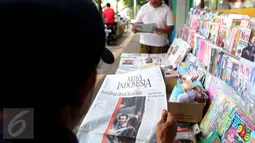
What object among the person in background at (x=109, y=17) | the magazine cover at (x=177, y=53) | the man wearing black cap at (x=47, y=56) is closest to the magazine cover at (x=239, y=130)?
the man wearing black cap at (x=47, y=56)

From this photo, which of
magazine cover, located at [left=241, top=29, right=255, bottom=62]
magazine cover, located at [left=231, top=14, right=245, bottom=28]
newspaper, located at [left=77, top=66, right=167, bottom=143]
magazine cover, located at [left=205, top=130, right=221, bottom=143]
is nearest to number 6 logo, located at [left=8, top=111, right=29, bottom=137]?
newspaper, located at [left=77, top=66, right=167, bottom=143]

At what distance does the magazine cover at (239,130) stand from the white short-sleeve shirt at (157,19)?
1.67 metres

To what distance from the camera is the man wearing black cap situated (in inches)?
14.4

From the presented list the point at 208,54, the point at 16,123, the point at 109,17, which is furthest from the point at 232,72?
the point at 109,17

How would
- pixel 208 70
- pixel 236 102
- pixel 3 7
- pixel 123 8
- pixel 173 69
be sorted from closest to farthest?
pixel 3 7, pixel 236 102, pixel 208 70, pixel 173 69, pixel 123 8

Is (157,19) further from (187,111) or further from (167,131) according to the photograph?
(167,131)

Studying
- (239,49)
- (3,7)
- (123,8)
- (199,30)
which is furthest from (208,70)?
(123,8)

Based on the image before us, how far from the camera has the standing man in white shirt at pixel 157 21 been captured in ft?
8.58

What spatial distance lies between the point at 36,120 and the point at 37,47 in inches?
5.3

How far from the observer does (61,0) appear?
391 mm

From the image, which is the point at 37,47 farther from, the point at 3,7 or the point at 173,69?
the point at 173,69

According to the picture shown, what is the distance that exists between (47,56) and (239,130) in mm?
922

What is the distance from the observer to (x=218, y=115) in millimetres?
1211

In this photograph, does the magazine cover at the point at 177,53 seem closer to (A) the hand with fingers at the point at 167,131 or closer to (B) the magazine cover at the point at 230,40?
(B) the magazine cover at the point at 230,40
